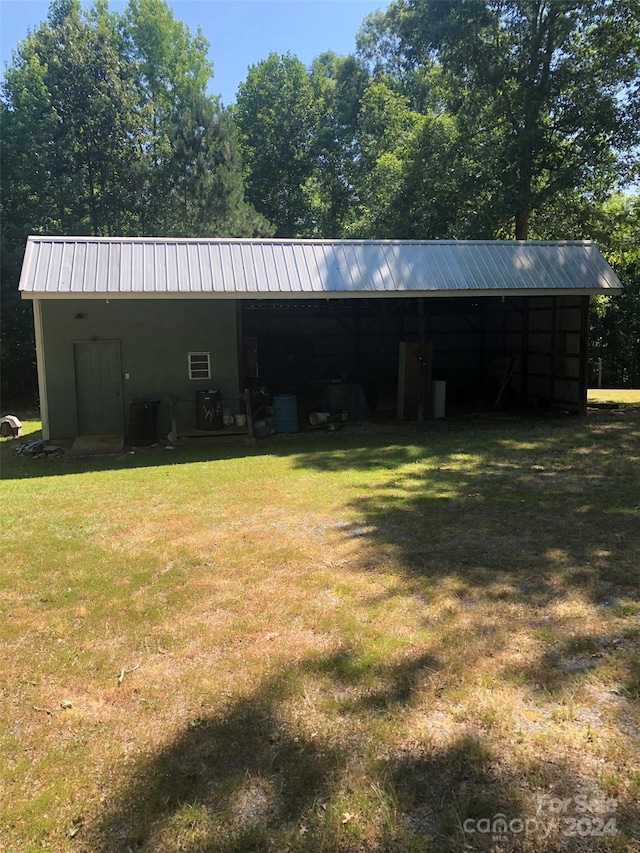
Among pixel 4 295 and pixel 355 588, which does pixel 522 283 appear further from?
pixel 4 295

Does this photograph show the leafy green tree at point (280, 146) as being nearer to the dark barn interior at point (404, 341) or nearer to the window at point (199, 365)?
the dark barn interior at point (404, 341)

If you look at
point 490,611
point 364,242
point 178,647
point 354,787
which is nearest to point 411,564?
point 490,611

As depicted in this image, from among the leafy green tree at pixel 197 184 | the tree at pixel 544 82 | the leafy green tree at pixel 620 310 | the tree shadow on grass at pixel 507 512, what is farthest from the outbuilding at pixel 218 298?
the leafy green tree at pixel 197 184

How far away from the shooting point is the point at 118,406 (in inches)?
448

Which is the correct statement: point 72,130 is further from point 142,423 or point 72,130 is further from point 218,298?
point 142,423

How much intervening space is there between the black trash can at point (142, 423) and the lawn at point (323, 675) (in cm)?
459

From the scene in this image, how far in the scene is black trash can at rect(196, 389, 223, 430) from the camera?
437 inches

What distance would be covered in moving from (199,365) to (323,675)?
30.1 feet

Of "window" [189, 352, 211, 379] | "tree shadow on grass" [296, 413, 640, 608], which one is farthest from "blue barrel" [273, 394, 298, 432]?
"tree shadow on grass" [296, 413, 640, 608]

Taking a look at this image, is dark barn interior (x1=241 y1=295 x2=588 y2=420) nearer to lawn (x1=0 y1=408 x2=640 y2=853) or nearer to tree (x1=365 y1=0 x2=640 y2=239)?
tree (x1=365 y1=0 x2=640 y2=239)

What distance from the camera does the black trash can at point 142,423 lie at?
10.8 m

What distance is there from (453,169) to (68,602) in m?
19.3

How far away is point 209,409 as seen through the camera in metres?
11.1

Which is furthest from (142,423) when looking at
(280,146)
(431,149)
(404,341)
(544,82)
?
(280,146)
